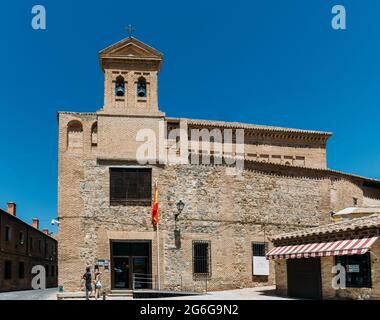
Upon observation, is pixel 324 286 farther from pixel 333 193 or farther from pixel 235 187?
pixel 333 193

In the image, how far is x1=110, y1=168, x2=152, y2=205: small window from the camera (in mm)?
25469

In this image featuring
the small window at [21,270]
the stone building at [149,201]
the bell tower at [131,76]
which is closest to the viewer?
the stone building at [149,201]

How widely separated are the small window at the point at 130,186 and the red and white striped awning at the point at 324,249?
278 inches

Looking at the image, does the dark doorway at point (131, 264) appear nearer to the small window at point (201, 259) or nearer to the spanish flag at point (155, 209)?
the spanish flag at point (155, 209)

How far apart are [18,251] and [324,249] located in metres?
31.8

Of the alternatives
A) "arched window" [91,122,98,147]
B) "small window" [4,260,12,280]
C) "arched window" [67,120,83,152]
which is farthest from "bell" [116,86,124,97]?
"small window" [4,260,12,280]

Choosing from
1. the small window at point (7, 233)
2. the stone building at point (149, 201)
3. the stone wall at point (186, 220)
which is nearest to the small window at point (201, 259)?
the stone building at point (149, 201)

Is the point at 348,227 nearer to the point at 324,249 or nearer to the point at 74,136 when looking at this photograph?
the point at 324,249

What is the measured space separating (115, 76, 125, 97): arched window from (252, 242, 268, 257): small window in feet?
34.3

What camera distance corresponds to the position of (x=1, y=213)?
129 ft

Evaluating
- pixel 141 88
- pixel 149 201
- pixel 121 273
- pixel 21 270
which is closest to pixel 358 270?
pixel 149 201

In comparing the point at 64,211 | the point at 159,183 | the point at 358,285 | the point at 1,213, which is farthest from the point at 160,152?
the point at 1,213

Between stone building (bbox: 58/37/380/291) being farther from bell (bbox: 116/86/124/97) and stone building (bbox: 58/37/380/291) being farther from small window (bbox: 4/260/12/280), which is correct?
small window (bbox: 4/260/12/280)

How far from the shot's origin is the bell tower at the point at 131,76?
1049 inches
